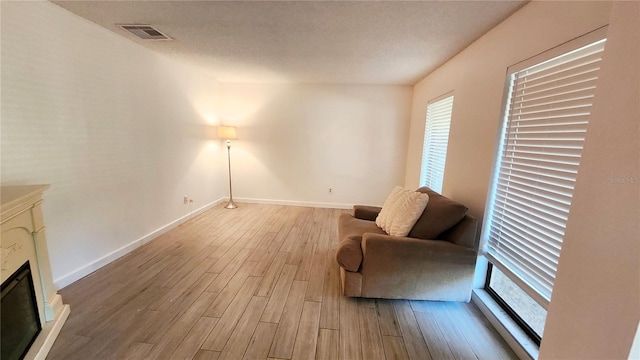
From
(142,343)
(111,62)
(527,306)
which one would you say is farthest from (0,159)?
(527,306)

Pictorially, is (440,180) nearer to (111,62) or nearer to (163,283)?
(163,283)

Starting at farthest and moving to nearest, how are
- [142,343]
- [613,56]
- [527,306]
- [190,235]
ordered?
[190,235] < [527,306] < [142,343] < [613,56]

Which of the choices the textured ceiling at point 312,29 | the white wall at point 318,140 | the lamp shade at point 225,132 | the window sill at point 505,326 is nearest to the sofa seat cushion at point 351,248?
the window sill at point 505,326

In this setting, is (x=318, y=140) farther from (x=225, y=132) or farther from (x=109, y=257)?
(x=109, y=257)

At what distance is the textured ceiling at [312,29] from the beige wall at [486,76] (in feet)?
0.46

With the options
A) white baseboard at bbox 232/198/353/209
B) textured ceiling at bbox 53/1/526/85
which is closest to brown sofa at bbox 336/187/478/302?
textured ceiling at bbox 53/1/526/85

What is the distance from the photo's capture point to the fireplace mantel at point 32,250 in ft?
4.43

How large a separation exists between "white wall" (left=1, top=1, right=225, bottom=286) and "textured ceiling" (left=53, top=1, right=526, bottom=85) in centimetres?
27

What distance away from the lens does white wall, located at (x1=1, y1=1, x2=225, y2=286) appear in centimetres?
180

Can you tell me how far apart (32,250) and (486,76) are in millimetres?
3641

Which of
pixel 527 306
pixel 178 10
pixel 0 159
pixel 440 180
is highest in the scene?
pixel 178 10

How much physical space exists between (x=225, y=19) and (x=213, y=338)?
8.16ft

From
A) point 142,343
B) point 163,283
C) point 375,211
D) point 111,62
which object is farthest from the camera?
point 375,211

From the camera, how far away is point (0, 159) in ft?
5.54
